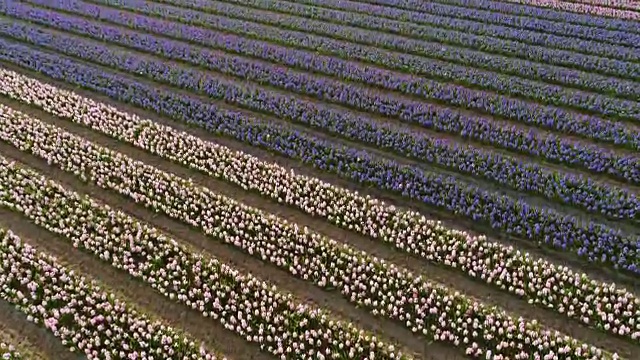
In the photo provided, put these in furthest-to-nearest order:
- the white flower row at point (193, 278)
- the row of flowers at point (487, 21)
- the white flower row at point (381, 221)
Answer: the row of flowers at point (487, 21), the white flower row at point (381, 221), the white flower row at point (193, 278)

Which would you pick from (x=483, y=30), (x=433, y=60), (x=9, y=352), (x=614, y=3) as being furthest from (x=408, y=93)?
(x=614, y=3)

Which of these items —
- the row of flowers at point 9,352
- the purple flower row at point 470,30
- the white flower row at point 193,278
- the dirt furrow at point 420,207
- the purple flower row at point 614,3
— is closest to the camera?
the row of flowers at point 9,352

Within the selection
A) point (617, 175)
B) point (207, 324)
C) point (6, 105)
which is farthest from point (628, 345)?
point (6, 105)

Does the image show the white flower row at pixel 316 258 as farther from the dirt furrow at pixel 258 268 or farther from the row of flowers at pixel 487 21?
the row of flowers at pixel 487 21

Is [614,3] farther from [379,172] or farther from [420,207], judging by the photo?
[420,207]

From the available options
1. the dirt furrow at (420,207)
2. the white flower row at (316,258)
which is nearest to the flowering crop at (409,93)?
the dirt furrow at (420,207)

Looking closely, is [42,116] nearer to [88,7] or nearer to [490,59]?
[88,7]

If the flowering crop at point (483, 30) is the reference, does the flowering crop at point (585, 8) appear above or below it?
above

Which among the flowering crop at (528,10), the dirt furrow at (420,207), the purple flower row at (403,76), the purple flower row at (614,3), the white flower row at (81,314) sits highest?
the purple flower row at (614,3)
